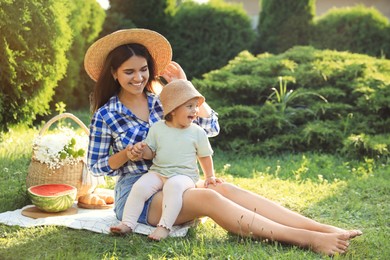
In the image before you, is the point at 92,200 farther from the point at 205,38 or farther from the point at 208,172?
the point at 205,38

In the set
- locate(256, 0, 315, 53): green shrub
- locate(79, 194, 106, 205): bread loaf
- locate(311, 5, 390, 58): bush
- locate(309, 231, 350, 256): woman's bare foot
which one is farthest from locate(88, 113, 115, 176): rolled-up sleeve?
locate(311, 5, 390, 58): bush

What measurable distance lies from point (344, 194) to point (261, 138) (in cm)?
250

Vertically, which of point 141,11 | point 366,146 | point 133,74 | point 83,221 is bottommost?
point 83,221

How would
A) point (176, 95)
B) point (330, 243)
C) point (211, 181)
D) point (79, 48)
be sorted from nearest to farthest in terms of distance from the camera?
1. point (330, 243)
2. point (176, 95)
3. point (211, 181)
4. point (79, 48)

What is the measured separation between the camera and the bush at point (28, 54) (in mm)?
6742

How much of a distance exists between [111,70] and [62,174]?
1.09 metres

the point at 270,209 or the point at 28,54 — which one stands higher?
the point at 28,54

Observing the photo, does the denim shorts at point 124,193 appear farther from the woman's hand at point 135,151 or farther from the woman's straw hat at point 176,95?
the woman's straw hat at point 176,95

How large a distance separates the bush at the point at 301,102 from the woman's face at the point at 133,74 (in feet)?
11.7

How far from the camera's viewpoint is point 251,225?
3.51 metres

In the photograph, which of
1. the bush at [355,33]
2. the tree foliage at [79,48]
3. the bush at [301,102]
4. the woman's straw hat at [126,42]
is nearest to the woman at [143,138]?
the woman's straw hat at [126,42]

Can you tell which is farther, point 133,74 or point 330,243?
point 133,74

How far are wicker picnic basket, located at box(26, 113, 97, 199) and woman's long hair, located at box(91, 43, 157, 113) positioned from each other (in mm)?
603

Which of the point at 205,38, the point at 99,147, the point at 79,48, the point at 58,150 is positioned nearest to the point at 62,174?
the point at 58,150
